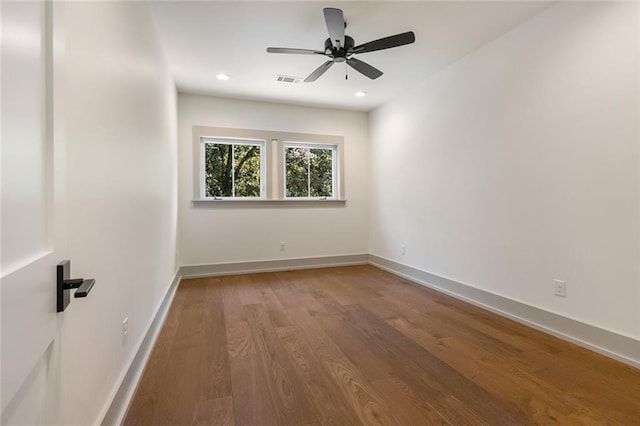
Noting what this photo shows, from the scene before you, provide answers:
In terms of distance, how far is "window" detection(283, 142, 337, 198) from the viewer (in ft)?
15.3

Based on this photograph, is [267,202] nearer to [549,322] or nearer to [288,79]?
[288,79]

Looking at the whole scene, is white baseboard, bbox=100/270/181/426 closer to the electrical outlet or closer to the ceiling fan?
the ceiling fan

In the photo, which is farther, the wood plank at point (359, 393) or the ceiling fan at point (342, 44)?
the ceiling fan at point (342, 44)

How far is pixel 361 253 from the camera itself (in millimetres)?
4906

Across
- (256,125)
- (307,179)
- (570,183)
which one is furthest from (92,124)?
(307,179)

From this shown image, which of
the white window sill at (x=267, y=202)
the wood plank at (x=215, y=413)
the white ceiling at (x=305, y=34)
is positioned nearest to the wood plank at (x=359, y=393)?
the wood plank at (x=215, y=413)

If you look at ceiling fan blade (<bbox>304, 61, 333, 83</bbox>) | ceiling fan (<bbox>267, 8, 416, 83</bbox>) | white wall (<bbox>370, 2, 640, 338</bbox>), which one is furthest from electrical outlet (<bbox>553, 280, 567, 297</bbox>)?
ceiling fan blade (<bbox>304, 61, 333, 83</bbox>)

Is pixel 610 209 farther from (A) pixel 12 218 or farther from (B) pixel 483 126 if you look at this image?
(A) pixel 12 218

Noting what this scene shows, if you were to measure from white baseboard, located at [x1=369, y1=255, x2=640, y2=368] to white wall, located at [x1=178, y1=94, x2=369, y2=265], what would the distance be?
160cm

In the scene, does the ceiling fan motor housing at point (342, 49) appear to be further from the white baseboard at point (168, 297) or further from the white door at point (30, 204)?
the white baseboard at point (168, 297)

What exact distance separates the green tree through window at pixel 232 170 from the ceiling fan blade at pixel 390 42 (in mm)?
2451

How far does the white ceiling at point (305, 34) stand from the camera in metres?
2.29

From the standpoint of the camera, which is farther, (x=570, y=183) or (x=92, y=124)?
(x=570, y=183)

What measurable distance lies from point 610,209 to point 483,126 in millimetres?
1253
